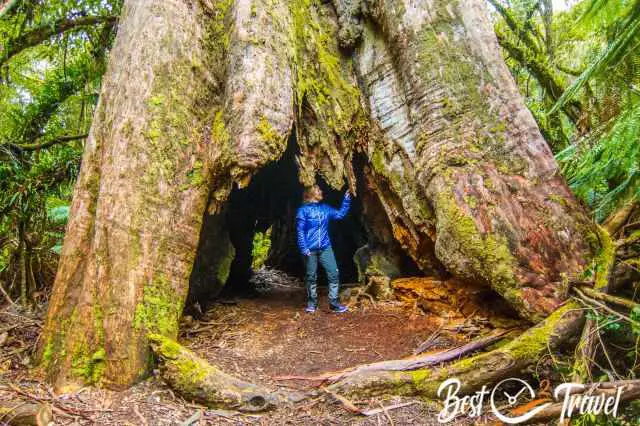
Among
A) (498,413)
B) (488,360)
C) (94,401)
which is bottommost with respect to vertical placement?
(498,413)

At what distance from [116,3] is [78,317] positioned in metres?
5.10

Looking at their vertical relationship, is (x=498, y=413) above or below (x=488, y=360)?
below

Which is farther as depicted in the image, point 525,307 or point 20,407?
point 525,307

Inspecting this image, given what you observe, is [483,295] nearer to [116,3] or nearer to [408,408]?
[408,408]

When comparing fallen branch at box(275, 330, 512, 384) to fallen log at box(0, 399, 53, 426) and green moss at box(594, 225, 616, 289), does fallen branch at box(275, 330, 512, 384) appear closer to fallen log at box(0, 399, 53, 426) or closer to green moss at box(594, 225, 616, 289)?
green moss at box(594, 225, 616, 289)

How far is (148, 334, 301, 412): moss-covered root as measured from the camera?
308 cm

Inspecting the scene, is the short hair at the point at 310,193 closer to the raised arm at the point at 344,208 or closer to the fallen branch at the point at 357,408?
the raised arm at the point at 344,208

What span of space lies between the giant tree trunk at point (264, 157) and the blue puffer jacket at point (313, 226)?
0.75 meters

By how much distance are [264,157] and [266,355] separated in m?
1.99

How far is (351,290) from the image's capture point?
6184mm

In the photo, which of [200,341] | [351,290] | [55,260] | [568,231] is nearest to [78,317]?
[200,341]

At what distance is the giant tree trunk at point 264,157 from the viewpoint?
11.4 feet

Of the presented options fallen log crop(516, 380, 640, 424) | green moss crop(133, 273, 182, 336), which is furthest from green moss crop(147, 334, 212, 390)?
fallen log crop(516, 380, 640, 424)

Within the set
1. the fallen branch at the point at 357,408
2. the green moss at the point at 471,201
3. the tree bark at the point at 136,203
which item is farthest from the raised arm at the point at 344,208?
the fallen branch at the point at 357,408
